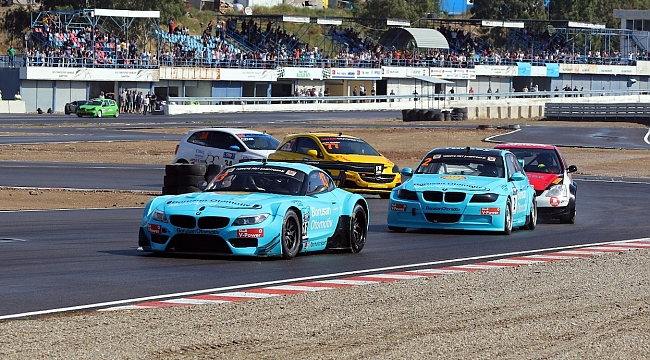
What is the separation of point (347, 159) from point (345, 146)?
827 mm

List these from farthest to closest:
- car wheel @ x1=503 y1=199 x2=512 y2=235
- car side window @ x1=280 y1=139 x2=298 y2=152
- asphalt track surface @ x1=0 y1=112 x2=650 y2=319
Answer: car side window @ x1=280 y1=139 x2=298 y2=152 < car wheel @ x1=503 y1=199 x2=512 y2=235 < asphalt track surface @ x1=0 y1=112 x2=650 y2=319

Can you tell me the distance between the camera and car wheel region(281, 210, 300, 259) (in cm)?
1394

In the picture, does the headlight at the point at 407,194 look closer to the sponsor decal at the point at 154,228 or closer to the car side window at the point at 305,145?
the sponsor decal at the point at 154,228

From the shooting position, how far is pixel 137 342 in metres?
8.26

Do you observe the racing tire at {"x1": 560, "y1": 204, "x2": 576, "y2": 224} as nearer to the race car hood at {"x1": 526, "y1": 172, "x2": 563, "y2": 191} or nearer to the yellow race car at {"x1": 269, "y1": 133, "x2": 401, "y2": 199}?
the race car hood at {"x1": 526, "y1": 172, "x2": 563, "y2": 191}

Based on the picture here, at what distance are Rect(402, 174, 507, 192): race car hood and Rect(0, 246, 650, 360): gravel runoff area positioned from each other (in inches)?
243

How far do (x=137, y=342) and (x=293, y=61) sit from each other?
265 ft

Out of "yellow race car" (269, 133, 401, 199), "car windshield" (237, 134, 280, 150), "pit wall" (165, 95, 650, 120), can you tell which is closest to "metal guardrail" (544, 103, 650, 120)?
"pit wall" (165, 95, 650, 120)

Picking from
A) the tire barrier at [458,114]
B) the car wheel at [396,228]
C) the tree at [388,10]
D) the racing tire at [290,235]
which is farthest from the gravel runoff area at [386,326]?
the tree at [388,10]

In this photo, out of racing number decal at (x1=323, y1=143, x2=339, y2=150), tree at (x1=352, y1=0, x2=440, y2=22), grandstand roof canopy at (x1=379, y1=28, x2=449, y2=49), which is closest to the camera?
racing number decal at (x1=323, y1=143, x2=339, y2=150)

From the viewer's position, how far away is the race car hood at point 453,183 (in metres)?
18.2

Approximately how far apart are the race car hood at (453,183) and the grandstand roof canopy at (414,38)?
77.8 meters

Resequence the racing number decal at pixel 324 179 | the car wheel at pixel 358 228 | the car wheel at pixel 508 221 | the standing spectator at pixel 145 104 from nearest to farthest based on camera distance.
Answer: the car wheel at pixel 358 228 < the racing number decal at pixel 324 179 < the car wheel at pixel 508 221 < the standing spectator at pixel 145 104

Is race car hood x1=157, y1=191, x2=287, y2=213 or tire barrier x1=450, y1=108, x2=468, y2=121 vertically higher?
tire barrier x1=450, y1=108, x2=468, y2=121
